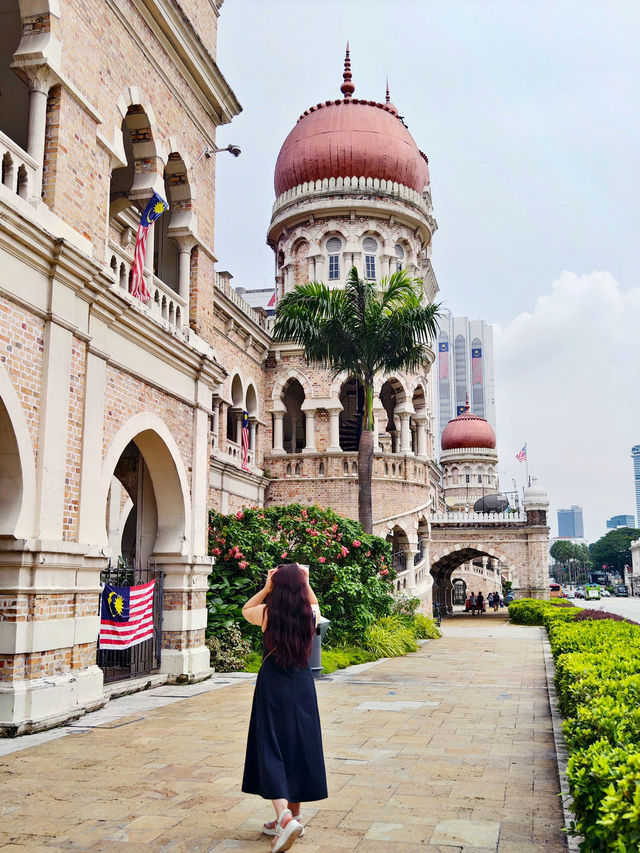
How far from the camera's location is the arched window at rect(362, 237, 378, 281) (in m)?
26.8

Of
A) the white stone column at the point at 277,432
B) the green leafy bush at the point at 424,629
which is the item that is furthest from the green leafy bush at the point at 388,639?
the white stone column at the point at 277,432

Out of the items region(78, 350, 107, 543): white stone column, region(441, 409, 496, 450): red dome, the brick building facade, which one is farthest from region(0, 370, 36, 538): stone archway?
region(441, 409, 496, 450): red dome

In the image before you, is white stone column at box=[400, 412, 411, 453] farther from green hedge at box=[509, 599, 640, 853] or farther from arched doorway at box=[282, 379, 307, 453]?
green hedge at box=[509, 599, 640, 853]

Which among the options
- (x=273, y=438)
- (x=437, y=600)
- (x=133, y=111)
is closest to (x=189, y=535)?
(x=133, y=111)

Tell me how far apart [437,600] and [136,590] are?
32174mm

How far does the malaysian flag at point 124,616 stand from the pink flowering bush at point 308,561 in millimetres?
2628

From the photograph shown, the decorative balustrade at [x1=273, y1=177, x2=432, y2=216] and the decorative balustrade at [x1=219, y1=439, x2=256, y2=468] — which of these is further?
the decorative balustrade at [x1=273, y1=177, x2=432, y2=216]

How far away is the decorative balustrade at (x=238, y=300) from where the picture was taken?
20.6m

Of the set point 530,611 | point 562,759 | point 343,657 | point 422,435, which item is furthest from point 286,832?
point 530,611

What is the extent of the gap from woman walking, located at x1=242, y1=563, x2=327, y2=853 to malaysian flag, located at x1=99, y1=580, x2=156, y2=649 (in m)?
5.72

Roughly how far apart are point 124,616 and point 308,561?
19.6 feet

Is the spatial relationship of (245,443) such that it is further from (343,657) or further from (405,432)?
(343,657)

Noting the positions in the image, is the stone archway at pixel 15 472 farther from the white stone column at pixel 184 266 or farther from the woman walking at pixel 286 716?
the white stone column at pixel 184 266

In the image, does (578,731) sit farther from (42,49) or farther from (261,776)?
(42,49)
